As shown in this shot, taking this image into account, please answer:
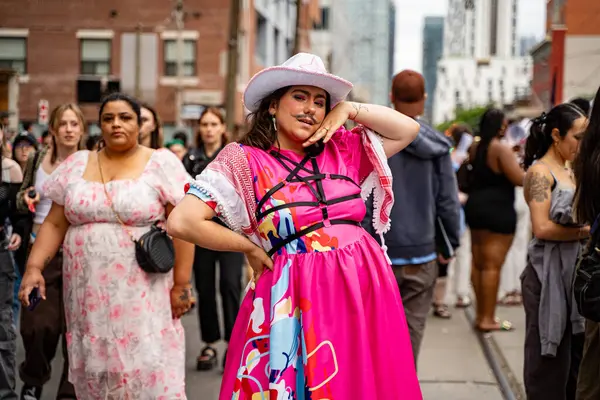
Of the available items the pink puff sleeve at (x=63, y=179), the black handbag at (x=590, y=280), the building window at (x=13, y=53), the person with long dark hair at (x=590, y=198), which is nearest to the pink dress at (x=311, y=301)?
the black handbag at (x=590, y=280)

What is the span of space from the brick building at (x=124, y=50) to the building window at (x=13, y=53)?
2 cm

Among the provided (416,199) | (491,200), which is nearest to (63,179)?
(416,199)

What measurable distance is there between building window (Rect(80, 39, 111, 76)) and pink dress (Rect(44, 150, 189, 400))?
46.4ft

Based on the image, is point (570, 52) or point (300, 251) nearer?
point (300, 251)

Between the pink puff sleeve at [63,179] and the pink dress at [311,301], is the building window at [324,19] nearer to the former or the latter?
the pink puff sleeve at [63,179]

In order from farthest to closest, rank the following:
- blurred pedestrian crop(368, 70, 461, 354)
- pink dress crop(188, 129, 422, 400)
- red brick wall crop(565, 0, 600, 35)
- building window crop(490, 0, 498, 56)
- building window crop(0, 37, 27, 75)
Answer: building window crop(490, 0, 498, 56) < red brick wall crop(565, 0, 600, 35) < building window crop(0, 37, 27, 75) < blurred pedestrian crop(368, 70, 461, 354) < pink dress crop(188, 129, 422, 400)

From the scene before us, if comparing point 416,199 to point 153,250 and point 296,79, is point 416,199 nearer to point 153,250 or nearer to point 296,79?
point 153,250

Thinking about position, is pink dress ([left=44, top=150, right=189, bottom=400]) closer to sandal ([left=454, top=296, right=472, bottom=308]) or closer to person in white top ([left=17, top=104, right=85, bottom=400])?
person in white top ([left=17, top=104, right=85, bottom=400])

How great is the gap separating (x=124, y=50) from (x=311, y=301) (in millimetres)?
23924

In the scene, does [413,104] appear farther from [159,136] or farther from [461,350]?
[461,350]

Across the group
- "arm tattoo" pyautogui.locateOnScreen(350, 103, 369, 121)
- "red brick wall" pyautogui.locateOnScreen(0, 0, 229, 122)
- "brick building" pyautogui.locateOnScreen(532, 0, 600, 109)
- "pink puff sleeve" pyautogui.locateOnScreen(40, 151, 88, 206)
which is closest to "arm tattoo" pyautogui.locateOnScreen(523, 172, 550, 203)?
"arm tattoo" pyautogui.locateOnScreen(350, 103, 369, 121)

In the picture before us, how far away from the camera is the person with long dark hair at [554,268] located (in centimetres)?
512

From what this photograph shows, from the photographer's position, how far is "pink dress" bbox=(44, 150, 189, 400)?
5.03 m

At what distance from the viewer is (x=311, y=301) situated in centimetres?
357
